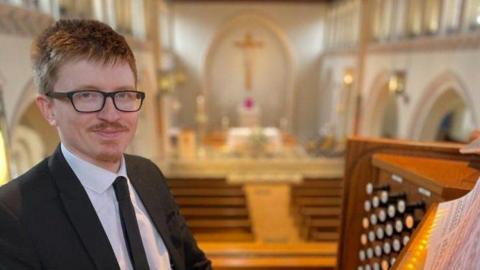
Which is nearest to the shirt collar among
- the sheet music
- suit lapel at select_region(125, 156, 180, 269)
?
suit lapel at select_region(125, 156, 180, 269)

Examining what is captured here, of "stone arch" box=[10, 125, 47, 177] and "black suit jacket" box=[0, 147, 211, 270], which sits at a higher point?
"black suit jacket" box=[0, 147, 211, 270]

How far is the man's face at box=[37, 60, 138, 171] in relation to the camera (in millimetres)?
1104

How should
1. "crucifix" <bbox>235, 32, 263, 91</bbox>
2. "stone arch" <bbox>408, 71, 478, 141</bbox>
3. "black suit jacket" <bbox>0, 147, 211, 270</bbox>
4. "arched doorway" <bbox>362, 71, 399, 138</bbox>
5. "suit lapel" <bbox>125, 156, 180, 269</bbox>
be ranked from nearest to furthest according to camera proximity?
"black suit jacket" <bbox>0, 147, 211, 270</bbox> → "suit lapel" <bbox>125, 156, 180, 269</bbox> → "stone arch" <bbox>408, 71, 478, 141</bbox> → "arched doorway" <bbox>362, 71, 399, 138</bbox> → "crucifix" <bbox>235, 32, 263, 91</bbox>

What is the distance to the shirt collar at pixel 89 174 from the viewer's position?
1.19 m

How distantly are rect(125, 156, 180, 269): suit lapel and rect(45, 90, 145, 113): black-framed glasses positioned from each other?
0.40 m

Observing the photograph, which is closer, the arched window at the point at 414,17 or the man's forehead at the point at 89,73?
the man's forehead at the point at 89,73

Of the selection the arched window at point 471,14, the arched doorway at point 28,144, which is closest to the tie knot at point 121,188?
the arched doorway at point 28,144

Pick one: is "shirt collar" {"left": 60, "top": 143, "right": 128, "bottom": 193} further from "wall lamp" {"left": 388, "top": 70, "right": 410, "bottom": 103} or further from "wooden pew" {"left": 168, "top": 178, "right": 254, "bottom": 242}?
"wall lamp" {"left": 388, "top": 70, "right": 410, "bottom": 103}

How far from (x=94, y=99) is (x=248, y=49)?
14.5 metres

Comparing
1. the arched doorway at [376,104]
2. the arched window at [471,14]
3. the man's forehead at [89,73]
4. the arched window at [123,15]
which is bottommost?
the arched doorway at [376,104]

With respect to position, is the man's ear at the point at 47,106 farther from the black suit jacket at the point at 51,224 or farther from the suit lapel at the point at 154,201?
the suit lapel at the point at 154,201

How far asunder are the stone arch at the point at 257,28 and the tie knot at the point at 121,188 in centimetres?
1398

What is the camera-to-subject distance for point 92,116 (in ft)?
3.70

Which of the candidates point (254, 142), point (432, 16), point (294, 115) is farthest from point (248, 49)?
point (432, 16)
